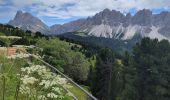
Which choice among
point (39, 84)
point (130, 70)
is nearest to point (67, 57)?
point (130, 70)

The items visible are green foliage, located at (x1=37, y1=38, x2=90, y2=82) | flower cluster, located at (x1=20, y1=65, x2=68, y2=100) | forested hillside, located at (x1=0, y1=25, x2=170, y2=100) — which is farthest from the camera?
green foliage, located at (x1=37, y1=38, x2=90, y2=82)

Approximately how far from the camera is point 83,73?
102 m

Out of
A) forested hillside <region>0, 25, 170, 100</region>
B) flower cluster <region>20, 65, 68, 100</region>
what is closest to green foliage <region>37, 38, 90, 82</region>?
forested hillside <region>0, 25, 170, 100</region>

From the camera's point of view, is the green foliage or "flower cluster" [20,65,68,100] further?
the green foliage

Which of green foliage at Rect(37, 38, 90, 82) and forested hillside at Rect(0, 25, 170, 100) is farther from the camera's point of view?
green foliage at Rect(37, 38, 90, 82)

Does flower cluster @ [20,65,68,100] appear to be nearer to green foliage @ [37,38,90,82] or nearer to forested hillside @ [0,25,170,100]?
forested hillside @ [0,25,170,100]

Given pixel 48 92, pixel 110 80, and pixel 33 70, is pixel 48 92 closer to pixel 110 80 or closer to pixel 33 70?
pixel 33 70

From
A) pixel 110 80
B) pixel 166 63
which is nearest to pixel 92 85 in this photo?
pixel 110 80

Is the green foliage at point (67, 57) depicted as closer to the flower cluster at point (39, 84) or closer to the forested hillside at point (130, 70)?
the forested hillside at point (130, 70)

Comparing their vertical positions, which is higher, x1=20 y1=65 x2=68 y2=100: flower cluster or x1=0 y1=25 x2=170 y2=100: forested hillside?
x1=20 y1=65 x2=68 y2=100: flower cluster

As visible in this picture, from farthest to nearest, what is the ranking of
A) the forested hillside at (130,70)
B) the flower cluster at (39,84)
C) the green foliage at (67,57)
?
the green foliage at (67,57)
the forested hillside at (130,70)
the flower cluster at (39,84)

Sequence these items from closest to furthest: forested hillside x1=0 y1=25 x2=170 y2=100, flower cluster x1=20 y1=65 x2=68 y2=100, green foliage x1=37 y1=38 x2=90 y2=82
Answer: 1. flower cluster x1=20 y1=65 x2=68 y2=100
2. forested hillside x1=0 y1=25 x2=170 y2=100
3. green foliage x1=37 y1=38 x2=90 y2=82

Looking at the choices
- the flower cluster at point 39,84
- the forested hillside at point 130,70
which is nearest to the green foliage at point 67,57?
the forested hillside at point 130,70

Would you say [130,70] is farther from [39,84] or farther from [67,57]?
[39,84]
